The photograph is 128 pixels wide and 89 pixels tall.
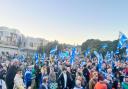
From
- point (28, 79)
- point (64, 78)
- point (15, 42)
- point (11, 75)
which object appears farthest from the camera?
point (15, 42)

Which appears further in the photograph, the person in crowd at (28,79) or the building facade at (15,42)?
the building facade at (15,42)

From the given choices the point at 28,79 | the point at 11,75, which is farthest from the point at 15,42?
the point at 11,75

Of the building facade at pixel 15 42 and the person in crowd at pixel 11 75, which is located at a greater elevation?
the building facade at pixel 15 42

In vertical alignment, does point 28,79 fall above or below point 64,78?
below

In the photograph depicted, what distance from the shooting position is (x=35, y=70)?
19547mm

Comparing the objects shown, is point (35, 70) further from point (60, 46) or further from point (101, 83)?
point (60, 46)

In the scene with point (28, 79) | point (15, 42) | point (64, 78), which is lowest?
point (28, 79)

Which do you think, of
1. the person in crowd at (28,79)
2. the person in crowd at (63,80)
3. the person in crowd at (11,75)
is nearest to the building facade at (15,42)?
the person in crowd at (28,79)

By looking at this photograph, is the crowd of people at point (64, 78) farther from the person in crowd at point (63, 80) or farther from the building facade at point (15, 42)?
the building facade at point (15, 42)

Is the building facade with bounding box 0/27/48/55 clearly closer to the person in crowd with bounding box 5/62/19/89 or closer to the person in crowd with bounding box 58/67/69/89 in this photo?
the person in crowd with bounding box 58/67/69/89

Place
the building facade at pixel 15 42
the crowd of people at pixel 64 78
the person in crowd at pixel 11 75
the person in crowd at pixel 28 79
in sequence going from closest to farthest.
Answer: the crowd of people at pixel 64 78 < the person in crowd at pixel 11 75 < the person in crowd at pixel 28 79 < the building facade at pixel 15 42

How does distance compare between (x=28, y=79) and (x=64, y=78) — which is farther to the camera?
(x=28, y=79)

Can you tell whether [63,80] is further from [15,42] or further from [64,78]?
[15,42]

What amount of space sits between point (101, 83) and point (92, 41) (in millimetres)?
106866
